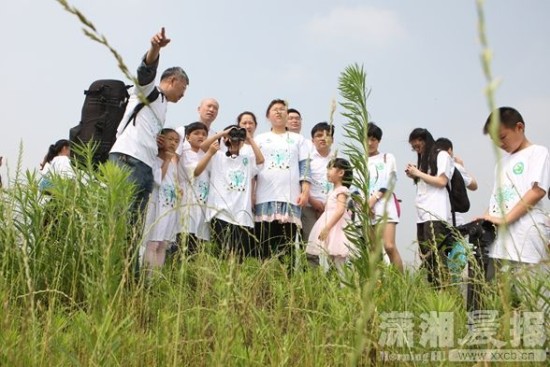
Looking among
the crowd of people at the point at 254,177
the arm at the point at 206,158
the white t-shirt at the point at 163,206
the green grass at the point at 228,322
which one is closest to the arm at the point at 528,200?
the green grass at the point at 228,322

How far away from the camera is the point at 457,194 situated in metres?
6.03

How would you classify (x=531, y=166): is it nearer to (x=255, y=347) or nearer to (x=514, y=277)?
(x=514, y=277)

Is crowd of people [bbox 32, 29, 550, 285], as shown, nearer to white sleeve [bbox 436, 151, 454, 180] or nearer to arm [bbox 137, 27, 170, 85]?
white sleeve [bbox 436, 151, 454, 180]

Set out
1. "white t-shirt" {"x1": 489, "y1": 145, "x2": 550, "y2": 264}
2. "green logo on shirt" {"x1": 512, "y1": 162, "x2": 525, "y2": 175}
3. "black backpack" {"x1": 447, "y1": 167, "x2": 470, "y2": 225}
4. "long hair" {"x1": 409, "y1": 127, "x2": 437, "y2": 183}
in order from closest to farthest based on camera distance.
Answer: "white t-shirt" {"x1": 489, "y1": 145, "x2": 550, "y2": 264}, "green logo on shirt" {"x1": 512, "y1": 162, "x2": 525, "y2": 175}, "black backpack" {"x1": 447, "y1": 167, "x2": 470, "y2": 225}, "long hair" {"x1": 409, "y1": 127, "x2": 437, "y2": 183}

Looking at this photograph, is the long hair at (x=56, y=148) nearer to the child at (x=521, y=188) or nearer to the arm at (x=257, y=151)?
the arm at (x=257, y=151)

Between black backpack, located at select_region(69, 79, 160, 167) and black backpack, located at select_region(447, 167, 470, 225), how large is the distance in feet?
10.9

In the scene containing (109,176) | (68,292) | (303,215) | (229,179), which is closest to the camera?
(109,176)

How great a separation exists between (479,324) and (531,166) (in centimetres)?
195

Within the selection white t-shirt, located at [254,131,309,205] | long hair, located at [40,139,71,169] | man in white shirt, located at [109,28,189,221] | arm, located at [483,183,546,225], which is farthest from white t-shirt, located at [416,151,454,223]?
long hair, located at [40,139,71,169]

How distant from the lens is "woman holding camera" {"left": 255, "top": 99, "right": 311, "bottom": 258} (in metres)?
5.73

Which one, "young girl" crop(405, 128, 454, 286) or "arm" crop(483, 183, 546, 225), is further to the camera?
"young girl" crop(405, 128, 454, 286)

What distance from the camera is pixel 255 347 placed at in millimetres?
2053

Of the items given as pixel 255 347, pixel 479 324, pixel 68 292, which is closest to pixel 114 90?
pixel 68 292

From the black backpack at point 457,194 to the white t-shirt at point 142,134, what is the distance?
126 inches
